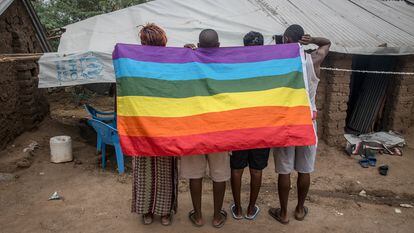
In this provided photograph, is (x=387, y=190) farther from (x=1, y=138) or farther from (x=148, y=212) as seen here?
(x=1, y=138)

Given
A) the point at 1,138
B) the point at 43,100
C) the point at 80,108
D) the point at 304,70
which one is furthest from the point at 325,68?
the point at 80,108

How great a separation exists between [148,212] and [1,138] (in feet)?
11.7

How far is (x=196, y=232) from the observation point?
3363mm

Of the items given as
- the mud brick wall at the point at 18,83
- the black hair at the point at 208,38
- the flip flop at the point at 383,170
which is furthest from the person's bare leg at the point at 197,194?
the mud brick wall at the point at 18,83

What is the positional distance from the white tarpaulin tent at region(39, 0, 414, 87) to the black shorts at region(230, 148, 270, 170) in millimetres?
2448

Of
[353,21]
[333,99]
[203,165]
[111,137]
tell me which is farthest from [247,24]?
[203,165]

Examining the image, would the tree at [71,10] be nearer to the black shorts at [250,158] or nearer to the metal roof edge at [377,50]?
the metal roof edge at [377,50]

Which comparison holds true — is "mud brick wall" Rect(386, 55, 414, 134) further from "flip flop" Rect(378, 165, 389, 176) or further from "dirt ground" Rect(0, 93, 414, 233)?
"flip flop" Rect(378, 165, 389, 176)

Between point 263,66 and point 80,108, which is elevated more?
point 263,66

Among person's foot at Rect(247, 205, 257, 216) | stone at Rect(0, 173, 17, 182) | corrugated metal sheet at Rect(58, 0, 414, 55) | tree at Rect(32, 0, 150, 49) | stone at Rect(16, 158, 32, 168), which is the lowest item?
stone at Rect(0, 173, 17, 182)

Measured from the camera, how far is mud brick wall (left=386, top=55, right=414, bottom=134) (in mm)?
6430

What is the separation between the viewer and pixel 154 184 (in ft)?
10.9

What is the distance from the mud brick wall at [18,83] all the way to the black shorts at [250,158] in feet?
13.9

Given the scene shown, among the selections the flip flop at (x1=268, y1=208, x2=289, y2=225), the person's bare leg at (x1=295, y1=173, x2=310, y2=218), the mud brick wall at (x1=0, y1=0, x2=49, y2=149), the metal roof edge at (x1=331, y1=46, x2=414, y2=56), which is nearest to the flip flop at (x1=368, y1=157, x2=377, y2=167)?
the metal roof edge at (x1=331, y1=46, x2=414, y2=56)
